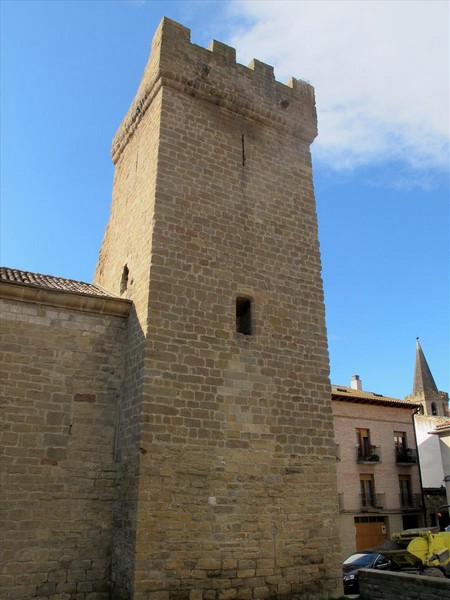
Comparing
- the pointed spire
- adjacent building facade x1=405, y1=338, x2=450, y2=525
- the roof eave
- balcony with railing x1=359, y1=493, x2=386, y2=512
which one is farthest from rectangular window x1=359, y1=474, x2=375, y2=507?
the pointed spire

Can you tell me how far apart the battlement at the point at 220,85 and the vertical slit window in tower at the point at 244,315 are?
3.60 meters

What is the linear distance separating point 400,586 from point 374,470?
1142 cm

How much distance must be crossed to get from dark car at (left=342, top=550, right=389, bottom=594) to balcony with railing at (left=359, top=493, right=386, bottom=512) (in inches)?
195

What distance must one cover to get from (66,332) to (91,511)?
2.56 m

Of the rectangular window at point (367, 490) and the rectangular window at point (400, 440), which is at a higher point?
the rectangular window at point (400, 440)

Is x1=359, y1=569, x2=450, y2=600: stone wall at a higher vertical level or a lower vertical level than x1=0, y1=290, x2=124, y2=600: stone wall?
lower

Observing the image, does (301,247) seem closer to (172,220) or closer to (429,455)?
(172,220)

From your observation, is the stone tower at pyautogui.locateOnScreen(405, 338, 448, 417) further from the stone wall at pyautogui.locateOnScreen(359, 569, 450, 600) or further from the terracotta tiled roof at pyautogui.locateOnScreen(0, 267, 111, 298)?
the terracotta tiled roof at pyautogui.locateOnScreen(0, 267, 111, 298)

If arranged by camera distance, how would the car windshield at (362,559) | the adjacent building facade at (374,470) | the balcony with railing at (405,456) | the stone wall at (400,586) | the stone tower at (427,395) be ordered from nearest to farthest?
1. the stone wall at (400,586)
2. the car windshield at (362,559)
3. the adjacent building facade at (374,470)
4. the balcony with railing at (405,456)
5. the stone tower at (427,395)

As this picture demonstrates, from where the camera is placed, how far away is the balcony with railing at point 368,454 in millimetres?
18625

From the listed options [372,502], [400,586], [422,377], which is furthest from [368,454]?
[422,377]

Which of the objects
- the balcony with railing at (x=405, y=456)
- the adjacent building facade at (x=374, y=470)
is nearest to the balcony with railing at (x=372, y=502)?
the adjacent building facade at (x=374, y=470)

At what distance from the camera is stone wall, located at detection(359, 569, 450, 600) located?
741 cm

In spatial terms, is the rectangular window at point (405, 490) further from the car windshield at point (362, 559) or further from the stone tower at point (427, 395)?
the stone tower at point (427, 395)
